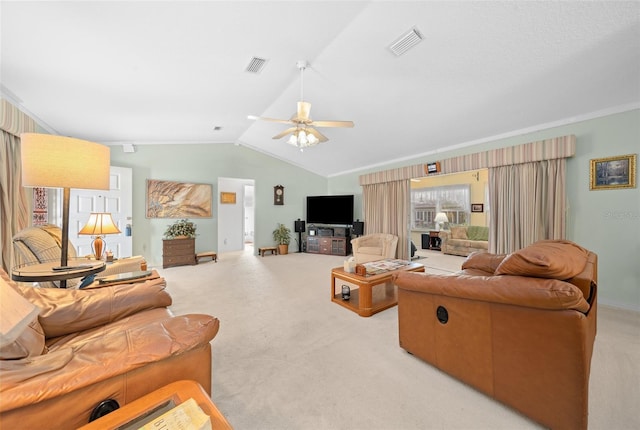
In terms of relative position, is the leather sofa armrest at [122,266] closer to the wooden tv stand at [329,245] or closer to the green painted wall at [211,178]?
the green painted wall at [211,178]

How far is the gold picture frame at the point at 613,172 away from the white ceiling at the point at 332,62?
1.94 feet

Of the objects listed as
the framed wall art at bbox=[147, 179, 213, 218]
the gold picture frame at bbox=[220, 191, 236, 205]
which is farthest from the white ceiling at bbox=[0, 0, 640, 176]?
the gold picture frame at bbox=[220, 191, 236, 205]

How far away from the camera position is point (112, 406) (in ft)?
2.64

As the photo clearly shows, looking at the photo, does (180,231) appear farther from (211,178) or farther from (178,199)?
(211,178)

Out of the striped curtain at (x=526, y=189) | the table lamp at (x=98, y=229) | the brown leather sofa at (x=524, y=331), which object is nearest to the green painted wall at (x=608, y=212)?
the striped curtain at (x=526, y=189)

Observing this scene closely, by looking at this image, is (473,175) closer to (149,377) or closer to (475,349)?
(475,349)

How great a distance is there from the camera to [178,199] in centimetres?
570

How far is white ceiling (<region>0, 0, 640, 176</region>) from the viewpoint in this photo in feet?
6.82

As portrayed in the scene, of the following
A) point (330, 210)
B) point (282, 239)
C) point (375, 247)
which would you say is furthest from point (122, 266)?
point (330, 210)

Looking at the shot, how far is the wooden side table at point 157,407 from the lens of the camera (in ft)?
2.23

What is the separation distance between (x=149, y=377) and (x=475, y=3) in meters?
3.28

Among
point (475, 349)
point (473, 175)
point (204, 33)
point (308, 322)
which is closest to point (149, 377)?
point (475, 349)

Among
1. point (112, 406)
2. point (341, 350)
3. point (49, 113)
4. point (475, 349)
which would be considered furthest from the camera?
point (49, 113)

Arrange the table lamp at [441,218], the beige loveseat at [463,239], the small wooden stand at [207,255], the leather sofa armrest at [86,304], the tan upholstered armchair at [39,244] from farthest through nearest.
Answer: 1. the table lamp at [441,218]
2. the beige loveseat at [463,239]
3. the small wooden stand at [207,255]
4. the tan upholstered armchair at [39,244]
5. the leather sofa armrest at [86,304]
